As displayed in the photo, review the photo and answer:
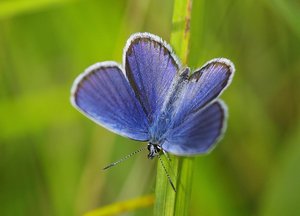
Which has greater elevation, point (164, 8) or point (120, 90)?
point (164, 8)

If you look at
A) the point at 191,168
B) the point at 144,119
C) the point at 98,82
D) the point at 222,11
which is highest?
the point at 222,11

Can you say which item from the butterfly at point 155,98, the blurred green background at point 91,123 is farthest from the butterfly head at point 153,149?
the blurred green background at point 91,123

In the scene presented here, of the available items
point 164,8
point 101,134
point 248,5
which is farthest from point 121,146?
point 248,5

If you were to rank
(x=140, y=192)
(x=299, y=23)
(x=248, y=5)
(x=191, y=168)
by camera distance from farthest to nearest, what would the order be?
(x=248, y=5), (x=140, y=192), (x=299, y=23), (x=191, y=168)

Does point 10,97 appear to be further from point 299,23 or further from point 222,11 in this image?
point 299,23

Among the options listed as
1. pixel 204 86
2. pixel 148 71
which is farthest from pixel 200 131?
pixel 148 71

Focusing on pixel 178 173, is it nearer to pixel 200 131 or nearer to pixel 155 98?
pixel 200 131
